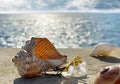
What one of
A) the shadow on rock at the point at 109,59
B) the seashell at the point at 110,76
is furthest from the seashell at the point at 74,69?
the seashell at the point at 110,76

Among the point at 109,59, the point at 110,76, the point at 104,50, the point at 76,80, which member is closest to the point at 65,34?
the point at 104,50

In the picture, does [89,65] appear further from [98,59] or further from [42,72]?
[42,72]

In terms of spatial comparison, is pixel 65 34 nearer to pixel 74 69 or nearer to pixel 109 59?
pixel 109 59

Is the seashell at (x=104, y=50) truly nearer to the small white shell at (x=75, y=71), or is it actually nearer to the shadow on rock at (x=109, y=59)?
the shadow on rock at (x=109, y=59)

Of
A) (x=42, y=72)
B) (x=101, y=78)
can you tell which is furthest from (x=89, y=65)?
(x=101, y=78)

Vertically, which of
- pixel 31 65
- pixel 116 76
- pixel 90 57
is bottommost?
pixel 90 57

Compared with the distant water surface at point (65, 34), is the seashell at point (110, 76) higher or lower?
higher

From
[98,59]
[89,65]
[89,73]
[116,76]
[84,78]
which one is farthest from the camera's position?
[98,59]

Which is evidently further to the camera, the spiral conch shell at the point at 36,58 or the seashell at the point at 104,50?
the seashell at the point at 104,50
